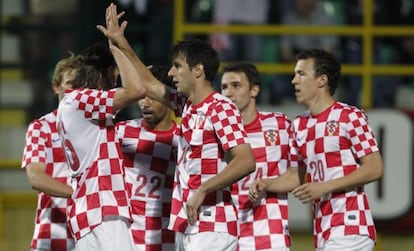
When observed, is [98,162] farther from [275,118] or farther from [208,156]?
[275,118]

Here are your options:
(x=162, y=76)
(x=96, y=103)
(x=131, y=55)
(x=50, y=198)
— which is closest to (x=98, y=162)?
(x=96, y=103)

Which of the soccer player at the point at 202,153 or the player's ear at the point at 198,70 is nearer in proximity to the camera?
the soccer player at the point at 202,153

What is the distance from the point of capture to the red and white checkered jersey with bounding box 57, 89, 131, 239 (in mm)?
8461

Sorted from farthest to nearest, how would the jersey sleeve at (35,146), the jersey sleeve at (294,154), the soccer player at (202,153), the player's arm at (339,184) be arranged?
the jersey sleeve at (35,146) → the jersey sleeve at (294,154) → the player's arm at (339,184) → the soccer player at (202,153)

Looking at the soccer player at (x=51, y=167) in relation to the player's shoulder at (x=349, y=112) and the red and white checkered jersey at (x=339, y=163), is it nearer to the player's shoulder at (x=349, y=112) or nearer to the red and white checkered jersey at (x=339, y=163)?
the red and white checkered jersey at (x=339, y=163)

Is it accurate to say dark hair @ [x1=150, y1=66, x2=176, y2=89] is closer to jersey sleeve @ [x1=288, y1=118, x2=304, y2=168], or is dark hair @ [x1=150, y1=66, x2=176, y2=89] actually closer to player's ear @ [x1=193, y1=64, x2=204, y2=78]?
player's ear @ [x1=193, y1=64, x2=204, y2=78]

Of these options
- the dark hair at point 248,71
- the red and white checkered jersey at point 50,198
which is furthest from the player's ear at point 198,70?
the red and white checkered jersey at point 50,198

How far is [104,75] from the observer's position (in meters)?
8.74

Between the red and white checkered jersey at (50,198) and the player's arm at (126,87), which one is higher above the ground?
the player's arm at (126,87)

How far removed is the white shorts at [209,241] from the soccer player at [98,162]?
15.6 inches

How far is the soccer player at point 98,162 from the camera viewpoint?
845 centimetres

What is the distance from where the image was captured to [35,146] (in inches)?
387

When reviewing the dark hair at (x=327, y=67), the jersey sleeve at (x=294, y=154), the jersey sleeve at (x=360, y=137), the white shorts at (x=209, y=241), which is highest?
the dark hair at (x=327, y=67)

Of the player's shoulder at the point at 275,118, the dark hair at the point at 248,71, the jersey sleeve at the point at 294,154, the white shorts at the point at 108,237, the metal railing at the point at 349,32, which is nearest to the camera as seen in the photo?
the white shorts at the point at 108,237
